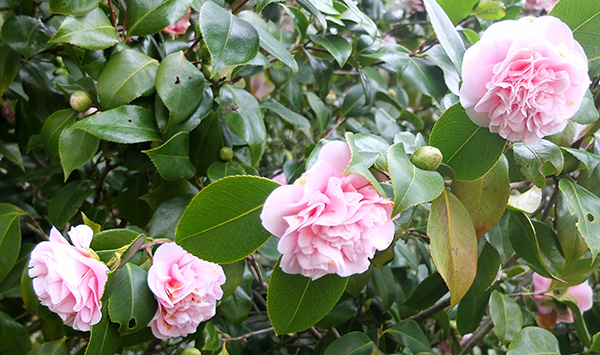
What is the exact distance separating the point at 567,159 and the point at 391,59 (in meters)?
0.38

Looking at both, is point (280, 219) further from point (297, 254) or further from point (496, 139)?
point (496, 139)

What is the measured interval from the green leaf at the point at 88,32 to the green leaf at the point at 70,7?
0.03 m

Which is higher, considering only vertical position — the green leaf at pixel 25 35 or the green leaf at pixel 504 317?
the green leaf at pixel 25 35

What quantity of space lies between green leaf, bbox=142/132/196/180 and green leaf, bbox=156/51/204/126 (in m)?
0.03

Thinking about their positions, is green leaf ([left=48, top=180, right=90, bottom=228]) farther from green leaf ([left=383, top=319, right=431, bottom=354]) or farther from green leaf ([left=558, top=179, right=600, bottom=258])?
green leaf ([left=558, top=179, right=600, bottom=258])

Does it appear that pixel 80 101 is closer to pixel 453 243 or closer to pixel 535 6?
pixel 453 243

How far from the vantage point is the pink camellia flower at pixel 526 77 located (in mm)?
500

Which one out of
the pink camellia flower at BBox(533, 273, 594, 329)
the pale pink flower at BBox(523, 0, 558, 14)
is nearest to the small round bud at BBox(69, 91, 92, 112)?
the pink camellia flower at BBox(533, 273, 594, 329)

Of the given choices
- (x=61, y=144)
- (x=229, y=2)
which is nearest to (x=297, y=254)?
(x=61, y=144)

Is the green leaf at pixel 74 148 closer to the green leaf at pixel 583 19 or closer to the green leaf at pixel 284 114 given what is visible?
the green leaf at pixel 284 114

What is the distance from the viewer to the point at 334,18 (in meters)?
0.83

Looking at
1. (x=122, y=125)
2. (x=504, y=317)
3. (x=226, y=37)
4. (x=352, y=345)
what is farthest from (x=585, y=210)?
(x=122, y=125)

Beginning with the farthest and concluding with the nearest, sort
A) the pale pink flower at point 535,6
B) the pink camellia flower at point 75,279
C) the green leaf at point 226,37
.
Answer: the pale pink flower at point 535,6
the green leaf at point 226,37
the pink camellia flower at point 75,279

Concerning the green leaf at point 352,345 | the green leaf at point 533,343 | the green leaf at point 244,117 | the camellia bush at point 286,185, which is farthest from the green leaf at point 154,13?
the green leaf at point 533,343
